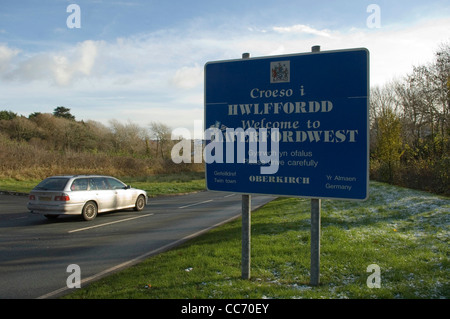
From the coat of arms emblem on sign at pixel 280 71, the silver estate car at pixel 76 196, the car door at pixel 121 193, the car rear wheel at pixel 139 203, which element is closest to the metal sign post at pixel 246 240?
the coat of arms emblem on sign at pixel 280 71

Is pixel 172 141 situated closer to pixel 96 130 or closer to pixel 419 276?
pixel 96 130

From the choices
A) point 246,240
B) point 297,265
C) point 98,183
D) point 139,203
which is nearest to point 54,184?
point 98,183

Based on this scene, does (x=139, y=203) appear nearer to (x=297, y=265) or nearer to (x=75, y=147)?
(x=297, y=265)

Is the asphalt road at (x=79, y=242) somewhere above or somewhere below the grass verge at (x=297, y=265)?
below

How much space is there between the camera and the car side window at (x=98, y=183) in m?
13.0

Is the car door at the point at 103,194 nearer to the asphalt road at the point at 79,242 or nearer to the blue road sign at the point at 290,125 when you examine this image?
the asphalt road at the point at 79,242

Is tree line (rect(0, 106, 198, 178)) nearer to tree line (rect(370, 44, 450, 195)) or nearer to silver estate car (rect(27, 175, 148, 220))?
silver estate car (rect(27, 175, 148, 220))

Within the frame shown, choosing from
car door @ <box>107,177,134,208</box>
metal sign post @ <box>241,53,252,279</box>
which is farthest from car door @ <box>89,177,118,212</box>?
metal sign post @ <box>241,53,252,279</box>

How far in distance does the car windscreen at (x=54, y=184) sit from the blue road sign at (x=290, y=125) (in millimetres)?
7936

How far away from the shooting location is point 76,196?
1190 cm

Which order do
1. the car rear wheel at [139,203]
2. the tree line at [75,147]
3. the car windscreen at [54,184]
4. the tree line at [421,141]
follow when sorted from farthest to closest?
the tree line at [75,147], the tree line at [421,141], the car rear wheel at [139,203], the car windscreen at [54,184]

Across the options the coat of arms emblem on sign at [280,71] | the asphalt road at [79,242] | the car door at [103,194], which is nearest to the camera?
the coat of arms emblem on sign at [280,71]

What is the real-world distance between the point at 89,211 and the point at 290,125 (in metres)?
9.39

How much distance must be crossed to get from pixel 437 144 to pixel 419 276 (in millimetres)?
21002
